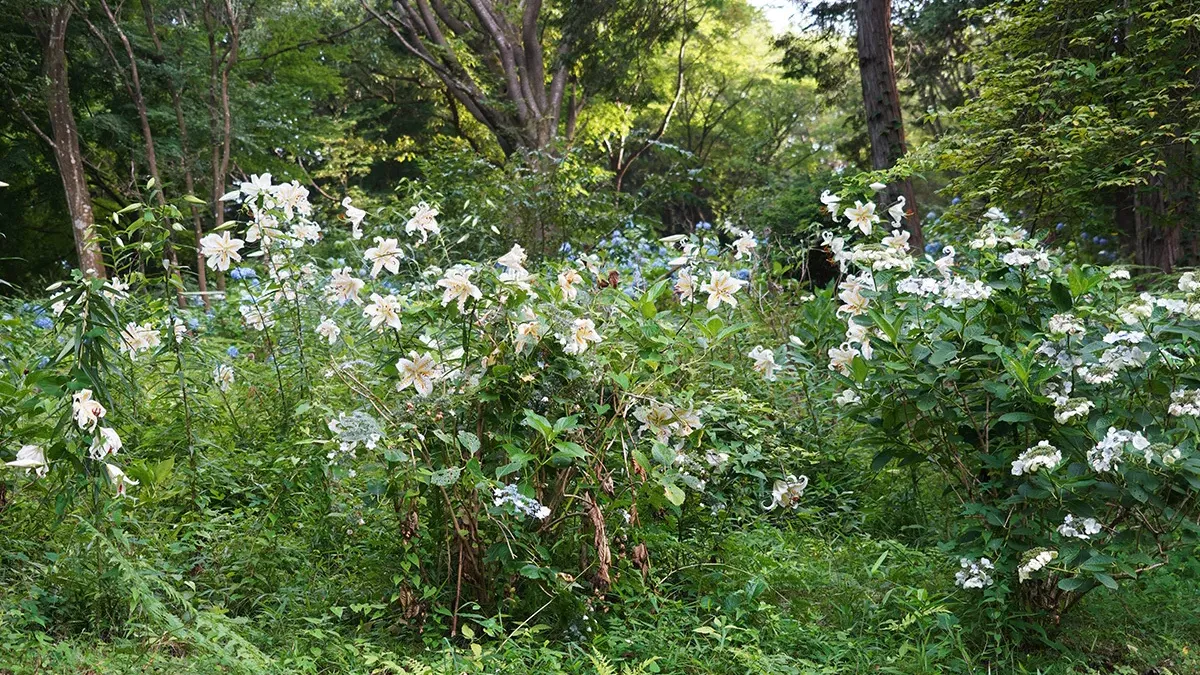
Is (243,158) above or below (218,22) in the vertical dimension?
below

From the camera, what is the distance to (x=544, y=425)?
2334 mm

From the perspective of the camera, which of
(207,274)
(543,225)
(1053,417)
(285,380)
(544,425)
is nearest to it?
(544,425)

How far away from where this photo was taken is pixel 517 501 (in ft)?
7.63

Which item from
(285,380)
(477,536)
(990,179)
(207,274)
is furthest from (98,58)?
(477,536)

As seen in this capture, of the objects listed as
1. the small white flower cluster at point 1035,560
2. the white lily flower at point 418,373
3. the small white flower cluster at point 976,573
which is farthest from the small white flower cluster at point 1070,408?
the white lily flower at point 418,373

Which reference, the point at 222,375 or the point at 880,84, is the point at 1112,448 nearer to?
the point at 222,375

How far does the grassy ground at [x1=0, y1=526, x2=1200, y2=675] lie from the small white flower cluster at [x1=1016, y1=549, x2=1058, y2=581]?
0.96 ft

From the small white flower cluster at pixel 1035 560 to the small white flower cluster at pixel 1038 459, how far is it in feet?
0.66

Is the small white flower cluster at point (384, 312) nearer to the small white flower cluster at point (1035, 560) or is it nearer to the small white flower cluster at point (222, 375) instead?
the small white flower cluster at point (222, 375)

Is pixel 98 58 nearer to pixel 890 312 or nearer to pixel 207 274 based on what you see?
pixel 207 274

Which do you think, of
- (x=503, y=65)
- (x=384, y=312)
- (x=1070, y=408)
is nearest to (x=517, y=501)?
(x=384, y=312)

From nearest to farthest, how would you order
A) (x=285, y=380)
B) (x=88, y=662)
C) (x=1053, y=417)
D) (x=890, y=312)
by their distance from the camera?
(x=88, y=662) < (x=1053, y=417) < (x=890, y=312) < (x=285, y=380)

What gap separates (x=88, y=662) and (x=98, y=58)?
1013 centimetres

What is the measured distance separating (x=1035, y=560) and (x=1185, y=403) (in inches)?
20.8
